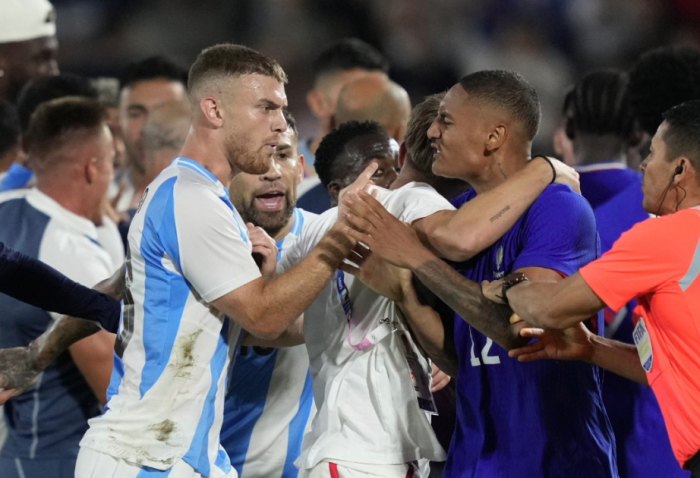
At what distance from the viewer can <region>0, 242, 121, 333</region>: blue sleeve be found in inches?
133

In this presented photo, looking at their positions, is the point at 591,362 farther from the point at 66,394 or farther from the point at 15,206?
the point at 15,206

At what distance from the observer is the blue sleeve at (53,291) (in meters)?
3.38

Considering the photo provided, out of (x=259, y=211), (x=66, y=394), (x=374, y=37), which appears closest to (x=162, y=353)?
(x=259, y=211)

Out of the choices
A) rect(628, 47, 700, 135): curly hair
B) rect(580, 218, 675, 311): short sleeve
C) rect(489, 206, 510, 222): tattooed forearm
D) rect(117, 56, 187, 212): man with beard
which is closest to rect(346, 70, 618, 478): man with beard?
rect(489, 206, 510, 222): tattooed forearm

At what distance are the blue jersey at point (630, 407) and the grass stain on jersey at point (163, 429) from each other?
1938 millimetres

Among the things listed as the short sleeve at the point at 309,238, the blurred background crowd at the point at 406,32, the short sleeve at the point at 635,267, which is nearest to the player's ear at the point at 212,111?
the short sleeve at the point at 309,238

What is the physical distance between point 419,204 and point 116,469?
52.0 inches

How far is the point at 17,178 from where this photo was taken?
5906 mm

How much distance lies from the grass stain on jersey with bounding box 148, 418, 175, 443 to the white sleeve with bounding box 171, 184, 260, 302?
16.8 inches

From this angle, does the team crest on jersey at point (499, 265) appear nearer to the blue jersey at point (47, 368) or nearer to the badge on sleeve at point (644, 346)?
the badge on sleeve at point (644, 346)

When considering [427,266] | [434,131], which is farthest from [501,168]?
[427,266]

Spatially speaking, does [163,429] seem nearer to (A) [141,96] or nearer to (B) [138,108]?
(B) [138,108]

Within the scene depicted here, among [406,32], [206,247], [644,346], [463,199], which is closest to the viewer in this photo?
[644,346]

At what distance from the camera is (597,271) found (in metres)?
2.75
